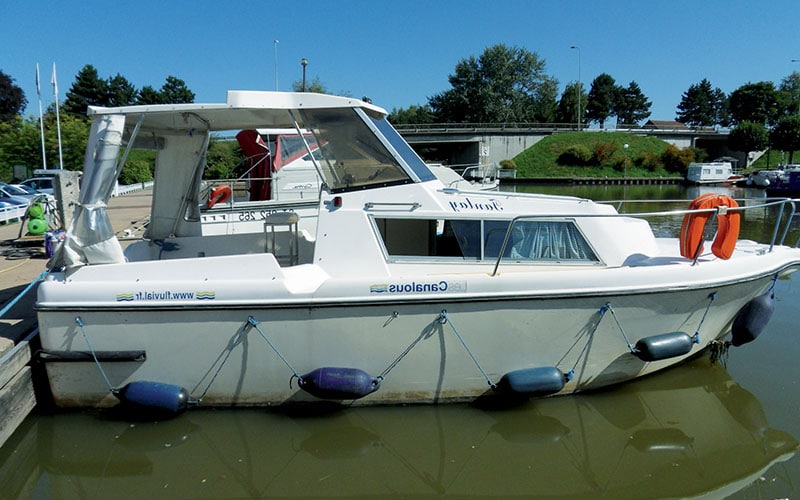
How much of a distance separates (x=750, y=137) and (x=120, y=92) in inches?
3040

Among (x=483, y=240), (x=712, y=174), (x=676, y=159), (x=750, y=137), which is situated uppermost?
(x=750, y=137)

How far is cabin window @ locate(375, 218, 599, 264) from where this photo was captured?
533 cm

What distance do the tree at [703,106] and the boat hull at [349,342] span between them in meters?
111

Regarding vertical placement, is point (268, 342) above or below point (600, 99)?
below

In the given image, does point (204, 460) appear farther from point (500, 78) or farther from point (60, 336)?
point (500, 78)

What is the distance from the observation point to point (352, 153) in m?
5.70

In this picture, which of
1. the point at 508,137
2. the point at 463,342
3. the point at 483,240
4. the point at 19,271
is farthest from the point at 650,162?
the point at 463,342

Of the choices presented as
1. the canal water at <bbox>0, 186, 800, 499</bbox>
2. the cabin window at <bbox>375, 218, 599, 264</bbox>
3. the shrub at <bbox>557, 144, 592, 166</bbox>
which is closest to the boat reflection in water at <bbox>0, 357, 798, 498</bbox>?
the canal water at <bbox>0, 186, 800, 499</bbox>

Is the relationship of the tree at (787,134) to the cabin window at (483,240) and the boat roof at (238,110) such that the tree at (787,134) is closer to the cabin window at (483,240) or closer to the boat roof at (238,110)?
the cabin window at (483,240)

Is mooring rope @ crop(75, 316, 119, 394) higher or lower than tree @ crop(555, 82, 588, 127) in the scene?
lower

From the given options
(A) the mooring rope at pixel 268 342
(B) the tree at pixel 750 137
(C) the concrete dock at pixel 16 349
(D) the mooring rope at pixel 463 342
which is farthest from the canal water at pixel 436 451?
(B) the tree at pixel 750 137

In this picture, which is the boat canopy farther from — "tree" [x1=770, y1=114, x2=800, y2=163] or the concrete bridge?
"tree" [x1=770, y1=114, x2=800, y2=163]

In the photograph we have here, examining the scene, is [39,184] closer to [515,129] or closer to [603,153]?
[603,153]

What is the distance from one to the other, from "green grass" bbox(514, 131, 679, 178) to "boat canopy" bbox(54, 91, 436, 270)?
4987cm
